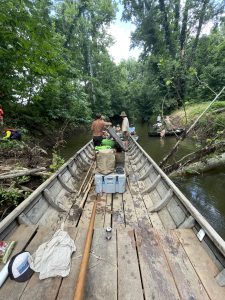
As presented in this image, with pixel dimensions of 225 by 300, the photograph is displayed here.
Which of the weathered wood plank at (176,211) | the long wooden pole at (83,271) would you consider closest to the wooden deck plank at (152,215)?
the weathered wood plank at (176,211)

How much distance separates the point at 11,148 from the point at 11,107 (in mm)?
4596

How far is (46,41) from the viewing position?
6113mm

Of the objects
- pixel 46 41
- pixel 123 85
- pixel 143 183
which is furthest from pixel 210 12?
pixel 143 183

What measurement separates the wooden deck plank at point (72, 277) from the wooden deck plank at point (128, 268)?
1.45 ft

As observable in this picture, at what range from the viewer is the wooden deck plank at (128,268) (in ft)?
5.86

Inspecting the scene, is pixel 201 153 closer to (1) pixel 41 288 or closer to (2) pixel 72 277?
(2) pixel 72 277

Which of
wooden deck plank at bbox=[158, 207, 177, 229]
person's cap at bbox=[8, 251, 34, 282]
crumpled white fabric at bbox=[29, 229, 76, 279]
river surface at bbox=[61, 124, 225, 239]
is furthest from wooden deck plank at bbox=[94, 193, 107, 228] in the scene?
river surface at bbox=[61, 124, 225, 239]

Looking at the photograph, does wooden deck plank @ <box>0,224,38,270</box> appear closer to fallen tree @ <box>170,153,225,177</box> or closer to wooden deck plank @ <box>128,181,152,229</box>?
wooden deck plank @ <box>128,181,152,229</box>

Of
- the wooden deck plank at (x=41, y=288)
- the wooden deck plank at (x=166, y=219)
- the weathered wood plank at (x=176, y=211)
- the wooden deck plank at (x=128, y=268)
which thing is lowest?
the wooden deck plank at (x=166, y=219)

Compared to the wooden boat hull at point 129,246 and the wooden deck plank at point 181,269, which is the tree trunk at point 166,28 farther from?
the wooden deck plank at point 181,269

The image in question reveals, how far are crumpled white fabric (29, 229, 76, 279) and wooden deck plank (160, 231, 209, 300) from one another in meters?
1.12

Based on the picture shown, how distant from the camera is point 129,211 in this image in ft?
11.9

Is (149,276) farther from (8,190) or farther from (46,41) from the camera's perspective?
(46,41)

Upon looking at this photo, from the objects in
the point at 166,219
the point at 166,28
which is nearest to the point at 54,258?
the point at 166,219
